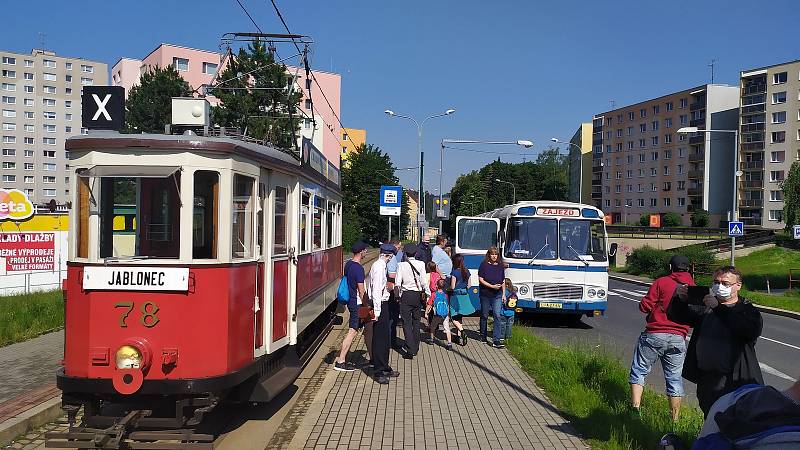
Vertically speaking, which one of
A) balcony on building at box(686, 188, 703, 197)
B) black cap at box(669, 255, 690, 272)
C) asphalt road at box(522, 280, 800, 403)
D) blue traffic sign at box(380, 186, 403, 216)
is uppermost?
balcony on building at box(686, 188, 703, 197)

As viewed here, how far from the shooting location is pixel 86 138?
577 cm

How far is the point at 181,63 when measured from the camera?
59000 millimetres

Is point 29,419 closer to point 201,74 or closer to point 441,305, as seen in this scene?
point 441,305

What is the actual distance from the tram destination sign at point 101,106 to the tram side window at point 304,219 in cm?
254

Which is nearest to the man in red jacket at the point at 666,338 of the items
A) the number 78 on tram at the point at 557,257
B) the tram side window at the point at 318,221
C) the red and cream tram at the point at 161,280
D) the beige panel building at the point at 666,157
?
the red and cream tram at the point at 161,280

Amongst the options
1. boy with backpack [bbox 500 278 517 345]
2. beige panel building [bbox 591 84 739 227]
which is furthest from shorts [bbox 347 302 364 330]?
beige panel building [bbox 591 84 739 227]

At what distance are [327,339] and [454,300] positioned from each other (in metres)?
2.69

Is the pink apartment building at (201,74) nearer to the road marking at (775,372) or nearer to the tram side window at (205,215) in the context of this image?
the road marking at (775,372)

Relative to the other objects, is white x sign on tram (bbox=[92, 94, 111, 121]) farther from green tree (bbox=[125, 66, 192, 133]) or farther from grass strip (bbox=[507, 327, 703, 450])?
green tree (bbox=[125, 66, 192, 133])

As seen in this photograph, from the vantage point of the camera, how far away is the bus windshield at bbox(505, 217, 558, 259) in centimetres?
1486

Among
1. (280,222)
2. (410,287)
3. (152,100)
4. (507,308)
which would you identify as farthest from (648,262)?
(152,100)

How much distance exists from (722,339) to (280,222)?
469cm

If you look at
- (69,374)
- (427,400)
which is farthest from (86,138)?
(427,400)

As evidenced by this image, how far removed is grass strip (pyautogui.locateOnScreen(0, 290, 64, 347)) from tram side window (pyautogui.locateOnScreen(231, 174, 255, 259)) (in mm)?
6822
